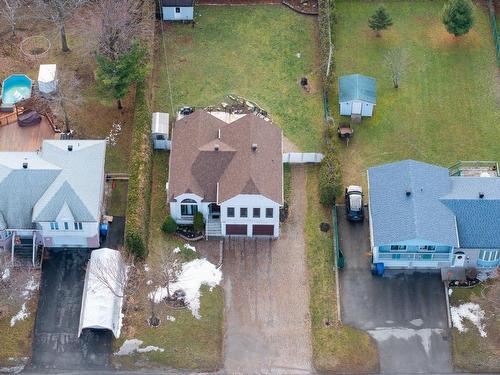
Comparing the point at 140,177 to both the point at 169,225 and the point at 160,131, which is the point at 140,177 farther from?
the point at 160,131

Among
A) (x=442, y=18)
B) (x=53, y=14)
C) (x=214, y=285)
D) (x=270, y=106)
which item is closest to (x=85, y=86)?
(x=53, y=14)

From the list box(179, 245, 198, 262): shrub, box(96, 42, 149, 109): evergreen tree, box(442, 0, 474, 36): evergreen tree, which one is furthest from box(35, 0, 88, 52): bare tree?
box(442, 0, 474, 36): evergreen tree

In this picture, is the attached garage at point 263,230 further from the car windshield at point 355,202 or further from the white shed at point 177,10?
the white shed at point 177,10

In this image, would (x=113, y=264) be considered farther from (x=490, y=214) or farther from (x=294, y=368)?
(x=490, y=214)

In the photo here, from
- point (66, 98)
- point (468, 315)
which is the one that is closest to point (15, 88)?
point (66, 98)

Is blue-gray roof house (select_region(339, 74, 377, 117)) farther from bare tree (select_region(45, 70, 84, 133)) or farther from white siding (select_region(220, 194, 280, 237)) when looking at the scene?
bare tree (select_region(45, 70, 84, 133))
